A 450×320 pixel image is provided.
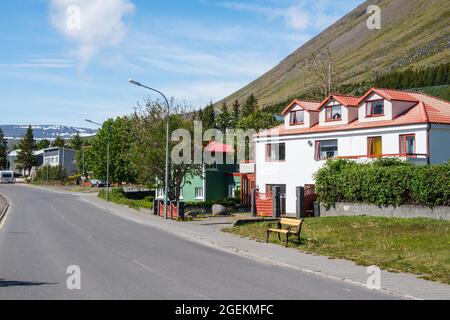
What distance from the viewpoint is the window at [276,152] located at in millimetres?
40691

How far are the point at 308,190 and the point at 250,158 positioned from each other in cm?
2161

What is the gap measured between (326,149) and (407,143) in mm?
6484

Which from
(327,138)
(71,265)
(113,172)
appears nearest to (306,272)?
(71,265)

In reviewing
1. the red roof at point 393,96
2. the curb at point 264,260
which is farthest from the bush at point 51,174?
the red roof at point 393,96

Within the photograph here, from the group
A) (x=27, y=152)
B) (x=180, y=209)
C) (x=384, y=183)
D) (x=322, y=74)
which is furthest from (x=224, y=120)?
(x=384, y=183)

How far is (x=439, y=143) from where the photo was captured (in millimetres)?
31188

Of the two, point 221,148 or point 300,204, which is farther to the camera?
point 221,148

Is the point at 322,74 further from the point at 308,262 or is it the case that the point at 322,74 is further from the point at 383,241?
the point at 308,262

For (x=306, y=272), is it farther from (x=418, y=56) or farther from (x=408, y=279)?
(x=418, y=56)

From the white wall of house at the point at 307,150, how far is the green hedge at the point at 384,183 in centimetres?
351

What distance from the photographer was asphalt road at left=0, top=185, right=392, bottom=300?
10.9 meters

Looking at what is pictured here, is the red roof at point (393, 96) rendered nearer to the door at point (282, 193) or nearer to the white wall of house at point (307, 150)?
the white wall of house at point (307, 150)

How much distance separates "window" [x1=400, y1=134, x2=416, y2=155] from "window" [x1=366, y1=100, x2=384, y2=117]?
9.24 feet

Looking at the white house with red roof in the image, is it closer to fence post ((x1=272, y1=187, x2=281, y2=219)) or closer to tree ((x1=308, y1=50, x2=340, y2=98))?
fence post ((x1=272, y1=187, x2=281, y2=219))
